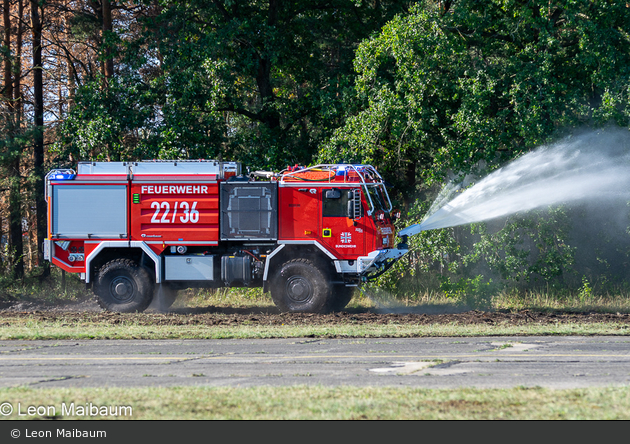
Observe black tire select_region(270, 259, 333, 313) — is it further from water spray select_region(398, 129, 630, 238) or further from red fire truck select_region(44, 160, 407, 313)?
water spray select_region(398, 129, 630, 238)

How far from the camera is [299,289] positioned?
15.3m

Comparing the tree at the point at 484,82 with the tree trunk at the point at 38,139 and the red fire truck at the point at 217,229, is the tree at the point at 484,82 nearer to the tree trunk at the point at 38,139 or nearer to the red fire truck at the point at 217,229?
the red fire truck at the point at 217,229

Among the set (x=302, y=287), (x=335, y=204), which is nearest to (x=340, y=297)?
(x=302, y=287)

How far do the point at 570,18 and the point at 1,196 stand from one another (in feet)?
69.4

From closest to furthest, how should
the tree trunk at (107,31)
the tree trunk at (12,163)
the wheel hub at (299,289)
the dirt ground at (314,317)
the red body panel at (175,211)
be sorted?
the dirt ground at (314,317)
the wheel hub at (299,289)
the red body panel at (175,211)
the tree trunk at (107,31)
the tree trunk at (12,163)

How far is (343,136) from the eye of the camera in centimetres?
1861

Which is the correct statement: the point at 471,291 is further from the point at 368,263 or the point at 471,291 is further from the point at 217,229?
the point at 217,229

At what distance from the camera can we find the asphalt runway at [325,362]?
7.96 m

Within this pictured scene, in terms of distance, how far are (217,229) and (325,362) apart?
6733 mm

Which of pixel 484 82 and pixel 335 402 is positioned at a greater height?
pixel 484 82

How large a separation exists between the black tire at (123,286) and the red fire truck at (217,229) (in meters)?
0.02

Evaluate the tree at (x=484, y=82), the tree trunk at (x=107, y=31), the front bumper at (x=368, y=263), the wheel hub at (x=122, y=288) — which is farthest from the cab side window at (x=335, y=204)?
the tree trunk at (x=107, y=31)

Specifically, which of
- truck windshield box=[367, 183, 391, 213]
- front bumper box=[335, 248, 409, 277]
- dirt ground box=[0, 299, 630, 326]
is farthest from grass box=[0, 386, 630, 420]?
truck windshield box=[367, 183, 391, 213]

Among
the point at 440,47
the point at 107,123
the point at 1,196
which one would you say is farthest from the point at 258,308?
the point at 1,196
